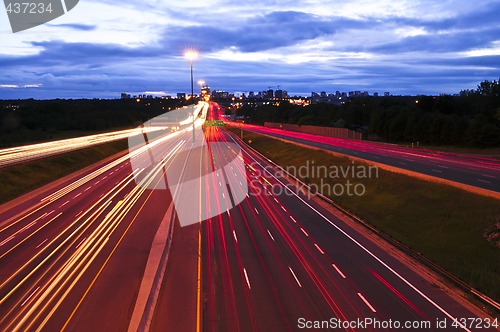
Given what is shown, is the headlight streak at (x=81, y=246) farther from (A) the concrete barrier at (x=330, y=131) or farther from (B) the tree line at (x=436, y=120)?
(A) the concrete barrier at (x=330, y=131)

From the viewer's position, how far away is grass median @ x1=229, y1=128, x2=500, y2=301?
71.0 feet

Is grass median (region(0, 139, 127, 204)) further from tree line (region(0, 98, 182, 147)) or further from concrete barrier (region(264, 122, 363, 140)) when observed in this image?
concrete barrier (region(264, 122, 363, 140))

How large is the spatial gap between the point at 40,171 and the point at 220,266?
1399 inches

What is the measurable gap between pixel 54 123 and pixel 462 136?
4194 inches

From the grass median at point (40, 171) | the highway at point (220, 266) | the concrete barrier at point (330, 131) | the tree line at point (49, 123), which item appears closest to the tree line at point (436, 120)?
the concrete barrier at point (330, 131)

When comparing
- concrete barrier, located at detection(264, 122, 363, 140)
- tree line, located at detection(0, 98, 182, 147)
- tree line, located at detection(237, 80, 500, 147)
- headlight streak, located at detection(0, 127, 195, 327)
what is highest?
headlight streak, located at detection(0, 127, 195, 327)

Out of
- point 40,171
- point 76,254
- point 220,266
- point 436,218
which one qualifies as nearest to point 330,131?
point 40,171

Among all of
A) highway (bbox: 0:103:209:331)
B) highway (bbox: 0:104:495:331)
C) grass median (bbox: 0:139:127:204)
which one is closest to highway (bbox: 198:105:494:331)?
highway (bbox: 0:104:495:331)

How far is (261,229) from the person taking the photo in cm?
2856

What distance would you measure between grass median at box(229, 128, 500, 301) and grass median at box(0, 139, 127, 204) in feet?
83.7

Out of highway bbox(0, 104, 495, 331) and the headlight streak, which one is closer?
highway bbox(0, 104, 495, 331)

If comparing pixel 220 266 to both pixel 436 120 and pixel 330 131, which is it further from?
pixel 330 131

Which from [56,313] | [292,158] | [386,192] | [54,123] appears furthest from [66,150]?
[54,123]

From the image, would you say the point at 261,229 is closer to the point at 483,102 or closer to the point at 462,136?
the point at 462,136
